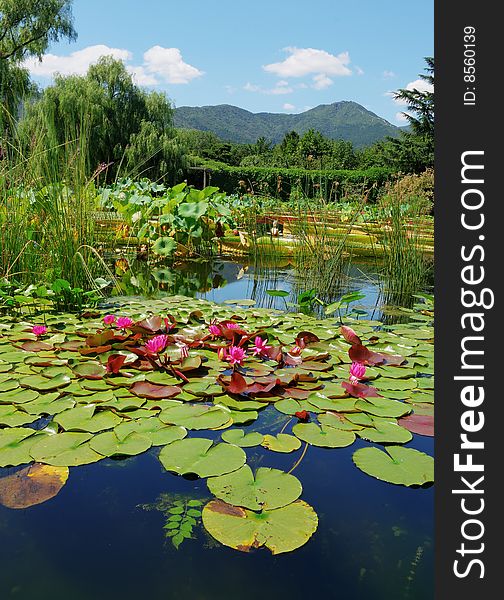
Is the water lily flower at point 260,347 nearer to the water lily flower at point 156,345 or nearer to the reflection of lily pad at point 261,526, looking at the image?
the water lily flower at point 156,345

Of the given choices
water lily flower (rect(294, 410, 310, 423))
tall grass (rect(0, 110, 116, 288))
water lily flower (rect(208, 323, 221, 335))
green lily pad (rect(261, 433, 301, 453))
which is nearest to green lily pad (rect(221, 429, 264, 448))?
green lily pad (rect(261, 433, 301, 453))

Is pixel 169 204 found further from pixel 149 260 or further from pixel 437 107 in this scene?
pixel 437 107

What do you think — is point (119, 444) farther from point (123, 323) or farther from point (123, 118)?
point (123, 118)

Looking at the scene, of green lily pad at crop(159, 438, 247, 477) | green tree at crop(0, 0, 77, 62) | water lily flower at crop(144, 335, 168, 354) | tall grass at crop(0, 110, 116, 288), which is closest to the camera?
green lily pad at crop(159, 438, 247, 477)

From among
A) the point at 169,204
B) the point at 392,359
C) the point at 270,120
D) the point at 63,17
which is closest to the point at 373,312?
the point at 392,359

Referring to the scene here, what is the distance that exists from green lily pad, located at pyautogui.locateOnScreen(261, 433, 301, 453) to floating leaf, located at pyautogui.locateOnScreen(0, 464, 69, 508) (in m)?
0.42

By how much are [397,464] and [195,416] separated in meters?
0.48

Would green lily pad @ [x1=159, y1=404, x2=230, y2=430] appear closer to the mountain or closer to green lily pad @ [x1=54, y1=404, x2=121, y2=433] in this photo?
green lily pad @ [x1=54, y1=404, x2=121, y2=433]

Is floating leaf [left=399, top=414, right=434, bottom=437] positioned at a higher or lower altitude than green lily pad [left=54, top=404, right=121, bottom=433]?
lower

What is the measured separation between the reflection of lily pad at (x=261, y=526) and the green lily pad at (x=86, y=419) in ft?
1.33

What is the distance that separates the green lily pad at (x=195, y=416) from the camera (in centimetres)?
119

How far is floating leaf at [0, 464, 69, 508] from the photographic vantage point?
0.88 m

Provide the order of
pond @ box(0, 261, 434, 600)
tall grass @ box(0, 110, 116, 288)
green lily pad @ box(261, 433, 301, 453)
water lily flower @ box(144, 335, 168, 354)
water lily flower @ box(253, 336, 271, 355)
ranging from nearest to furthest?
pond @ box(0, 261, 434, 600), green lily pad @ box(261, 433, 301, 453), water lily flower @ box(144, 335, 168, 354), water lily flower @ box(253, 336, 271, 355), tall grass @ box(0, 110, 116, 288)

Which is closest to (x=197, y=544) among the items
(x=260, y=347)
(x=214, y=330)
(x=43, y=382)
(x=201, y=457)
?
(x=201, y=457)
